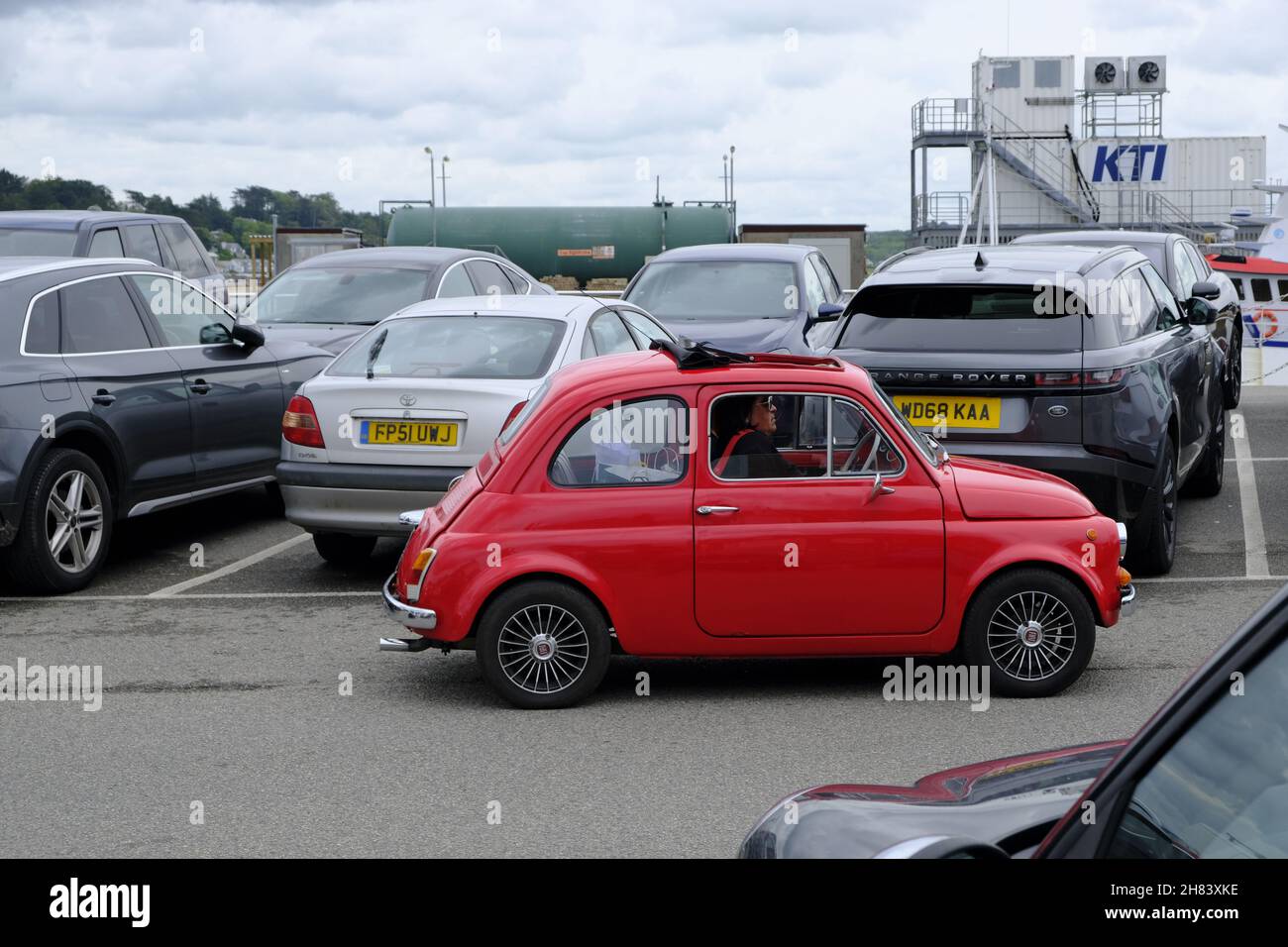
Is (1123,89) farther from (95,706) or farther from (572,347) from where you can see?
(95,706)

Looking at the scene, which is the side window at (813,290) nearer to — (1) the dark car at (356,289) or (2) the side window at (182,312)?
Answer: (1) the dark car at (356,289)

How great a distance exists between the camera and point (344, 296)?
45.0ft

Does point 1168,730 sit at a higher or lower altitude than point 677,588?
higher

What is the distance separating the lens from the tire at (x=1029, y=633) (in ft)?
21.6

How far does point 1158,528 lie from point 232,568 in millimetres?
5509

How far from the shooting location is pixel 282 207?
100 m

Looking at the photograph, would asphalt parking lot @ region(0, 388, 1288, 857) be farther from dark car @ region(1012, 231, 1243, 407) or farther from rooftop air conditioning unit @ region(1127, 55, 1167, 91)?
rooftop air conditioning unit @ region(1127, 55, 1167, 91)

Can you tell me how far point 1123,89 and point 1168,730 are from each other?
53050mm

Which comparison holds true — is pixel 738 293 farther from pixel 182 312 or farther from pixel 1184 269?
pixel 182 312

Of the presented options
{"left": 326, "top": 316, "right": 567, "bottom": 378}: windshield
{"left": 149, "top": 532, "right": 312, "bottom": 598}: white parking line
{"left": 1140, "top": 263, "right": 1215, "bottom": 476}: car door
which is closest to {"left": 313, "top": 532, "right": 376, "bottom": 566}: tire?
{"left": 149, "top": 532, "right": 312, "bottom": 598}: white parking line

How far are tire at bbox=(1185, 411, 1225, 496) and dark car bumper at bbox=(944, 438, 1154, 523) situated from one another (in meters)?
3.67

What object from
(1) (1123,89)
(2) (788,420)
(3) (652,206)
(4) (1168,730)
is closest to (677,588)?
(2) (788,420)

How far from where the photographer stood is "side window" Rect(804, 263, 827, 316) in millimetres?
14469
